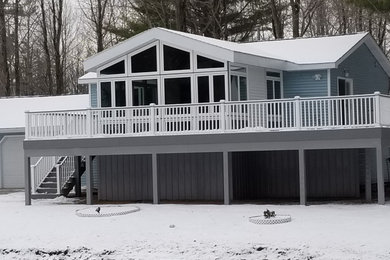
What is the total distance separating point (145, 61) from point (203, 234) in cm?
855

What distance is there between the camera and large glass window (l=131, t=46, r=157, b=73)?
873 inches

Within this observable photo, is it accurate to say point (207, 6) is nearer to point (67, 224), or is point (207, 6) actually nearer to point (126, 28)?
point (126, 28)

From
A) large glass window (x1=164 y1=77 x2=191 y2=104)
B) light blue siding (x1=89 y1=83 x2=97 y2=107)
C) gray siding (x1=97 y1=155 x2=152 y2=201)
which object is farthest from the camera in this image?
light blue siding (x1=89 y1=83 x2=97 y2=107)

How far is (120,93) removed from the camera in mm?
22500

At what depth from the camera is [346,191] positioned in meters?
21.7

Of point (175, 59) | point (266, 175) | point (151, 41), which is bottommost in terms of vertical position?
point (266, 175)

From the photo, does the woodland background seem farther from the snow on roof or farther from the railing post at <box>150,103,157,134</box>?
the railing post at <box>150,103,157,134</box>

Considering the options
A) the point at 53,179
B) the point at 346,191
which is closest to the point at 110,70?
the point at 53,179

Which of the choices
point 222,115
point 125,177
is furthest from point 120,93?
point 222,115

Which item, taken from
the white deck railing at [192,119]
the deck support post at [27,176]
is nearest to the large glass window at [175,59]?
the white deck railing at [192,119]

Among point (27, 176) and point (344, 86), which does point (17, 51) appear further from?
point (344, 86)

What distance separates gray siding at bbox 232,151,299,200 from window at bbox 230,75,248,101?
1842 millimetres

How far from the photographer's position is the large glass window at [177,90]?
2172 cm

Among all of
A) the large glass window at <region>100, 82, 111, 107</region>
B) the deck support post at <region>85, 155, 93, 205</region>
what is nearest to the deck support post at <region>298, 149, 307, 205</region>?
the deck support post at <region>85, 155, 93, 205</region>
